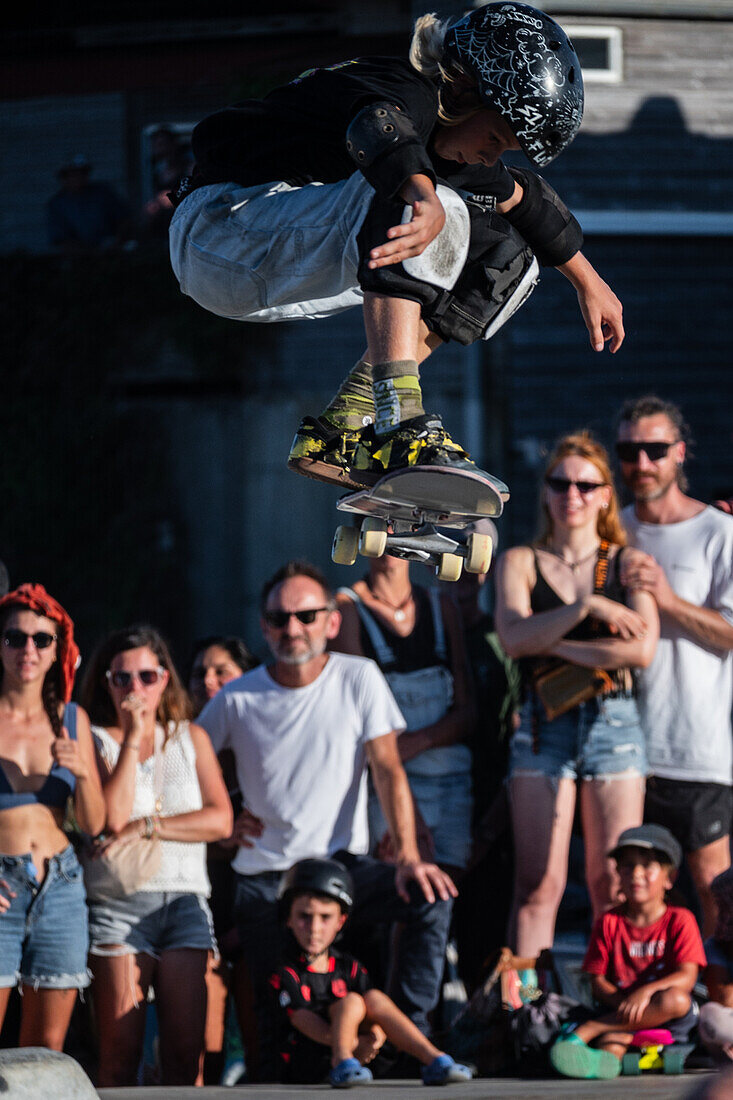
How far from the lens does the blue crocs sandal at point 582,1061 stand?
4.93 m

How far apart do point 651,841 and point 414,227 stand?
2.84 metres

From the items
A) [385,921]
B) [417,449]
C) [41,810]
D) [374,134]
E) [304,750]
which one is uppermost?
[374,134]

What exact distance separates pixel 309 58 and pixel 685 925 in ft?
30.3

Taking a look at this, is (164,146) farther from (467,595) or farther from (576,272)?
(576,272)

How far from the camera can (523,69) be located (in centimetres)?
314

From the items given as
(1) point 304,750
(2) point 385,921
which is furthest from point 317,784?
(2) point 385,921

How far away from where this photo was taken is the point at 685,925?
202 inches

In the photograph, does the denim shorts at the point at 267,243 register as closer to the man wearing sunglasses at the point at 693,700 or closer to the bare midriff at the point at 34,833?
the bare midriff at the point at 34,833

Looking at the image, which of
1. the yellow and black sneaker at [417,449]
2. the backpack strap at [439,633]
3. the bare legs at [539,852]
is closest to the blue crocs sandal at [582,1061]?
the bare legs at [539,852]

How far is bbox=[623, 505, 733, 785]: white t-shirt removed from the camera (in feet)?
18.2

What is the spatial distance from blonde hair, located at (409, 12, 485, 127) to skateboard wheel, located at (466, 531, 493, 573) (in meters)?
1.02

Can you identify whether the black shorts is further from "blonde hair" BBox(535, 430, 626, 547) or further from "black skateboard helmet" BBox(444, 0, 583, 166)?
"black skateboard helmet" BBox(444, 0, 583, 166)

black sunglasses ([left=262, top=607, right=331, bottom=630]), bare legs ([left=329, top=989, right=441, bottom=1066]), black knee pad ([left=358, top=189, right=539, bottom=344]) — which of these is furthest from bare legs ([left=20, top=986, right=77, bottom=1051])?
black knee pad ([left=358, top=189, right=539, bottom=344])

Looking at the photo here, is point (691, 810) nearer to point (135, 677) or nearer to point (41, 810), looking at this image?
point (135, 677)
